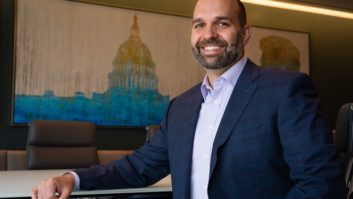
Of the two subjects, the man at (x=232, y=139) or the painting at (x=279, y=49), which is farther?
the painting at (x=279, y=49)

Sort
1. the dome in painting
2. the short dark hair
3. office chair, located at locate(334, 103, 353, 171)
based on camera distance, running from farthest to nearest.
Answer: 1. the dome in painting
2. office chair, located at locate(334, 103, 353, 171)
3. the short dark hair

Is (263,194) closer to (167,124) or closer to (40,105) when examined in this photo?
(167,124)

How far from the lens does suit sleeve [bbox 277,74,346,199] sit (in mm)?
1363

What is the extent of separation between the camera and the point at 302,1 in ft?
20.2

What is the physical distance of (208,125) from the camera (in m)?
1.71

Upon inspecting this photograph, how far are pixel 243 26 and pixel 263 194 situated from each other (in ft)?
2.26

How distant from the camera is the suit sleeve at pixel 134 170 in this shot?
70.0 inches

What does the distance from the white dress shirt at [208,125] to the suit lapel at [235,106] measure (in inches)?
2.7

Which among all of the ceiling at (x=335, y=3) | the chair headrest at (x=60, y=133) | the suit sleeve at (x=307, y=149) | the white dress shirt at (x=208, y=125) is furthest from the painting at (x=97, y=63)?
the suit sleeve at (x=307, y=149)

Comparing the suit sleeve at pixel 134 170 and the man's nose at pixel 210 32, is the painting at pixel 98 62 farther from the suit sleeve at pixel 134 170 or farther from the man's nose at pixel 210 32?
the man's nose at pixel 210 32

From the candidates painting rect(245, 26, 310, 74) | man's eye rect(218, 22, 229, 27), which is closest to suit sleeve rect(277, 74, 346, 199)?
man's eye rect(218, 22, 229, 27)

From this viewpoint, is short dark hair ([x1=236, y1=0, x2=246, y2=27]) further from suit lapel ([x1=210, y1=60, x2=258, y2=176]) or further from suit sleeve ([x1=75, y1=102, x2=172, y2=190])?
suit sleeve ([x1=75, y1=102, x2=172, y2=190])

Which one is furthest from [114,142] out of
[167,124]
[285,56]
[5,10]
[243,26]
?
[243,26]

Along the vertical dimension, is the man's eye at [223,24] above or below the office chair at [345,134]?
above
